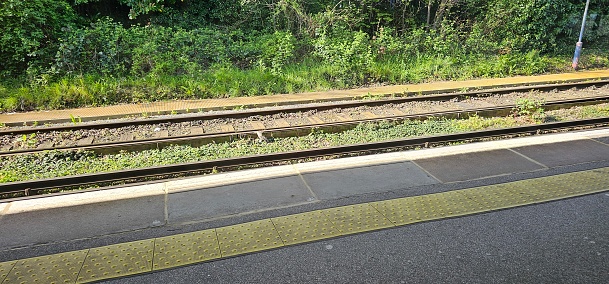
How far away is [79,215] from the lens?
16.7 feet

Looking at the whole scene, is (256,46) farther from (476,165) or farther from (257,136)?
(476,165)

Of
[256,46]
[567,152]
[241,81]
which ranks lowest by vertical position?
[567,152]

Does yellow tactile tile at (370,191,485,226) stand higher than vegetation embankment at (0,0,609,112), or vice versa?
vegetation embankment at (0,0,609,112)

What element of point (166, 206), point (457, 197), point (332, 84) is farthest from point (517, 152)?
point (332, 84)

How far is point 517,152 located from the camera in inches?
283

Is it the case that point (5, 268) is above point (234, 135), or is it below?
below

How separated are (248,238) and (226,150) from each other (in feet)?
10.8

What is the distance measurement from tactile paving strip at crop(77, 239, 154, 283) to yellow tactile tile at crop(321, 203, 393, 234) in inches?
80.7

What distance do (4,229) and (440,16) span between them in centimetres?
1765

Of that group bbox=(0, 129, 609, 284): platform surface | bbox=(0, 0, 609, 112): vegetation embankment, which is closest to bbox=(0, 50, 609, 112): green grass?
bbox=(0, 0, 609, 112): vegetation embankment

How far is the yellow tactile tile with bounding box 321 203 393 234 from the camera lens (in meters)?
4.73

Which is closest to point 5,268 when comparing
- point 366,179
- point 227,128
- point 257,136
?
point 366,179

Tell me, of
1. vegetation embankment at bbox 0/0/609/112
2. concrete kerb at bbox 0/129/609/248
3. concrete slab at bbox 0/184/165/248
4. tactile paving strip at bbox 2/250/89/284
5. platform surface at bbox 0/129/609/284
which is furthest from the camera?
vegetation embankment at bbox 0/0/609/112

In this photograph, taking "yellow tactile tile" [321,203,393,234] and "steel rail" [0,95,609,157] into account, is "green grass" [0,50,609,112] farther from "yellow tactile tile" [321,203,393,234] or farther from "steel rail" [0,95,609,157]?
"yellow tactile tile" [321,203,393,234]
